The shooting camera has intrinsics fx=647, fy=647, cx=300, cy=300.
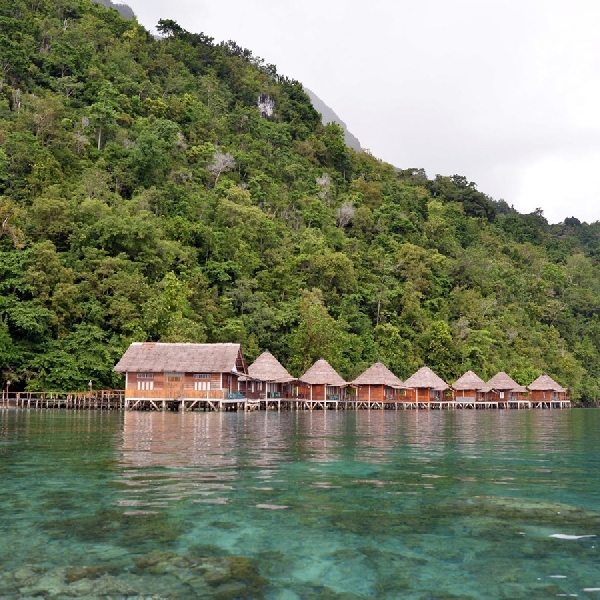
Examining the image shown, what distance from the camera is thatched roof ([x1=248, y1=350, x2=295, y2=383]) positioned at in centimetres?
4112

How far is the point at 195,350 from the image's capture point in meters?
36.1

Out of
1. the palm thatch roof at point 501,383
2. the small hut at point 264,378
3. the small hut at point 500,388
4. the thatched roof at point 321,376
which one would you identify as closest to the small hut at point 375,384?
Result: the thatched roof at point 321,376

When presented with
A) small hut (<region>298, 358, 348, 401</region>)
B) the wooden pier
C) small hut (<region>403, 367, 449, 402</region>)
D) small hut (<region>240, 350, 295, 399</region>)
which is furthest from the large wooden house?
small hut (<region>403, 367, 449, 402</region>)

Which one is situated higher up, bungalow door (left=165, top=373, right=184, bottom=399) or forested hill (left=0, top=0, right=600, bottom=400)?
forested hill (left=0, top=0, right=600, bottom=400)

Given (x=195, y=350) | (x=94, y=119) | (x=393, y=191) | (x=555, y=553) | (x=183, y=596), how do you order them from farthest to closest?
(x=393, y=191)
(x=94, y=119)
(x=195, y=350)
(x=555, y=553)
(x=183, y=596)

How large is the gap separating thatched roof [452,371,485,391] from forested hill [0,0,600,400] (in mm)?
3119

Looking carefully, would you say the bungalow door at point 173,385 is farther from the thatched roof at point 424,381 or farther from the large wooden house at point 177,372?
the thatched roof at point 424,381

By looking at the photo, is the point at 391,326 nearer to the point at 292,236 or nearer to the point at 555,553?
the point at 292,236

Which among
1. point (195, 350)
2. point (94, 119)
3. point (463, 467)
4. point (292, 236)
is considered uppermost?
point (94, 119)

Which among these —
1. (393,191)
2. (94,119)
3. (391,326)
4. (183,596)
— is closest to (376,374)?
(391,326)

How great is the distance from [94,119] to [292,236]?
2013 cm

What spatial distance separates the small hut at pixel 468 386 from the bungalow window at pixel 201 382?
25.4 m

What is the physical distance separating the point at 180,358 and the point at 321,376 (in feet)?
38.2

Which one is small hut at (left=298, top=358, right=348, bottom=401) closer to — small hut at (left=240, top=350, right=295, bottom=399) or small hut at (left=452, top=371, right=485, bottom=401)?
small hut at (left=240, top=350, right=295, bottom=399)
